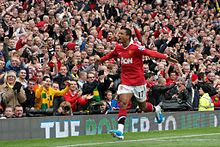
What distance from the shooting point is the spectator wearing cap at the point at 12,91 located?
11.1m

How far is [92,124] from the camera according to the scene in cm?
1200

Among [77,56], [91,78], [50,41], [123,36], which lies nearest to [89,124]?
[91,78]

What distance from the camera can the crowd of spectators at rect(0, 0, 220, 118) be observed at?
1205 cm

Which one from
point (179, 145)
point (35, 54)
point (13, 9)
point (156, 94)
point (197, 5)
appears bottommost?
point (179, 145)

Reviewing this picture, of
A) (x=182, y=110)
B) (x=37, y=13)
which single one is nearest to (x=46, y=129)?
(x=182, y=110)

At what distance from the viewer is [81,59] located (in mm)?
15305

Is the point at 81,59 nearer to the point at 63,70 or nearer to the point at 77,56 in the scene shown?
the point at 77,56

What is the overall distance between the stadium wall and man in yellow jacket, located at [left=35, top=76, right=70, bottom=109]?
2.55 feet

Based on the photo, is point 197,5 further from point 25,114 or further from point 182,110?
point 25,114

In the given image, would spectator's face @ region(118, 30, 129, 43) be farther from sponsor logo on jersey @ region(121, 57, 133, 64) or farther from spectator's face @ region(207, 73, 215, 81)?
spectator's face @ region(207, 73, 215, 81)

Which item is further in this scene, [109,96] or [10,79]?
[109,96]

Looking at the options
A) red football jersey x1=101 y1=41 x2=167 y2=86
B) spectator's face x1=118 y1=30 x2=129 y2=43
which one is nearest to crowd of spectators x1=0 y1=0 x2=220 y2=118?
red football jersey x1=101 y1=41 x2=167 y2=86

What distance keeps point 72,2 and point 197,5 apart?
11.7 metres

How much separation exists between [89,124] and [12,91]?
206cm
